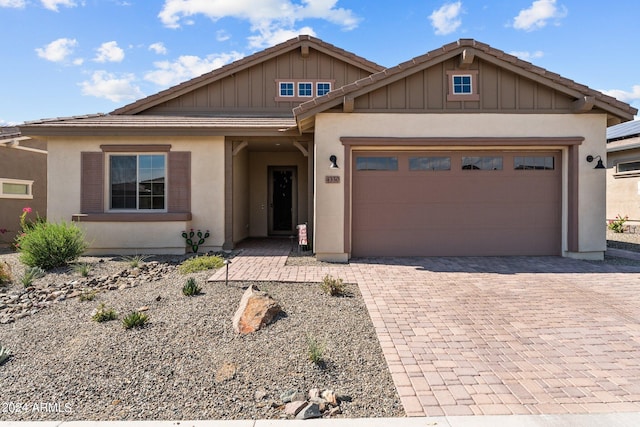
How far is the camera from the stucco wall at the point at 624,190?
555 inches

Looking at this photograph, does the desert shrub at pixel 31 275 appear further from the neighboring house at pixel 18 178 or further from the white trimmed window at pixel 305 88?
the white trimmed window at pixel 305 88

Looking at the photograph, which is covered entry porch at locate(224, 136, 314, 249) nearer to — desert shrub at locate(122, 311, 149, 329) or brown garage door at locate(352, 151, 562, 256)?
brown garage door at locate(352, 151, 562, 256)

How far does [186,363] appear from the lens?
385cm

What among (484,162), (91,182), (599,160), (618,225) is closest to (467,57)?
(484,162)

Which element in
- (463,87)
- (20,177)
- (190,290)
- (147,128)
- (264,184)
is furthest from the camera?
(264,184)

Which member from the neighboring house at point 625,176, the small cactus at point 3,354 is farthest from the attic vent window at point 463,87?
the neighboring house at point 625,176

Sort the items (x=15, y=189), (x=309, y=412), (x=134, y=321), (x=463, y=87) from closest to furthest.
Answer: (x=309, y=412) → (x=134, y=321) → (x=463, y=87) → (x=15, y=189)

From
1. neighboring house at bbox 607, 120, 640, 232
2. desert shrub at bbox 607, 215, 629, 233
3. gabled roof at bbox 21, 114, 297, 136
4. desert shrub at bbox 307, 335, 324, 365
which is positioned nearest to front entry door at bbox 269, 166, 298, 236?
gabled roof at bbox 21, 114, 297, 136

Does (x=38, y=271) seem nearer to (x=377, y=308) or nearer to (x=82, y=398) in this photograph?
(x=82, y=398)

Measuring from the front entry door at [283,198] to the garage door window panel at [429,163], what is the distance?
527cm

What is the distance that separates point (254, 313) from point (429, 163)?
19.7 ft

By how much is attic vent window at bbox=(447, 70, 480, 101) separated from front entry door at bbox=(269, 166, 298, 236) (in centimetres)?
617

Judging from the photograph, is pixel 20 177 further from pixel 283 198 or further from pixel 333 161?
pixel 333 161

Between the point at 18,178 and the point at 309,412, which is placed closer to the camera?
the point at 309,412
